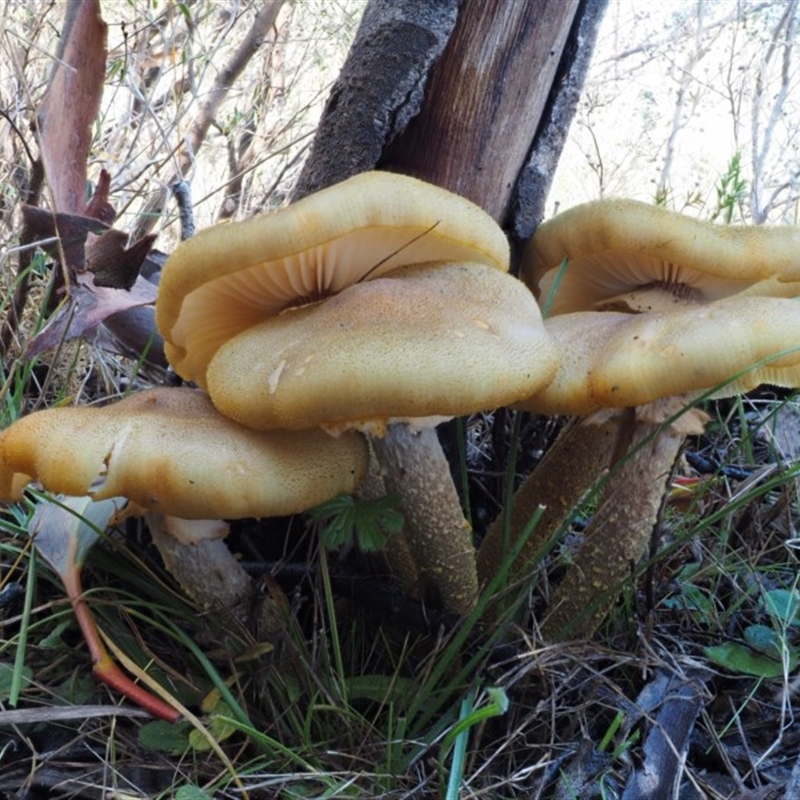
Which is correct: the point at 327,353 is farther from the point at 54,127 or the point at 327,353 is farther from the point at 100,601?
the point at 54,127

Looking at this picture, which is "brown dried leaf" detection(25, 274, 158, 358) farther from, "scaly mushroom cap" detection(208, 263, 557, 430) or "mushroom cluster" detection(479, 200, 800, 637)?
"mushroom cluster" detection(479, 200, 800, 637)

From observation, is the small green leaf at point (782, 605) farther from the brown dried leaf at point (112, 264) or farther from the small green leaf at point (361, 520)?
the brown dried leaf at point (112, 264)

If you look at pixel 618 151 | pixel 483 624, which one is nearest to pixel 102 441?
pixel 483 624

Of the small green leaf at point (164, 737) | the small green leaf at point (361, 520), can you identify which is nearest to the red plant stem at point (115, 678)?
the small green leaf at point (164, 737)

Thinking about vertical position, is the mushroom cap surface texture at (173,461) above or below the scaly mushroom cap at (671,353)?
below

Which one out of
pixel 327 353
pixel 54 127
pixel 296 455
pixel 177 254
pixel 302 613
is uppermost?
pixel 54 127

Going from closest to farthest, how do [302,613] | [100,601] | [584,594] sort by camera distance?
[100,601]
[584,594]
[302,613]

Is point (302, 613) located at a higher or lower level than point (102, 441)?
lower
